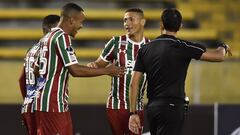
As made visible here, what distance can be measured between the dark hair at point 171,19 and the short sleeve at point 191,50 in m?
0.14

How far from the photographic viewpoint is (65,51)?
18.9 ft

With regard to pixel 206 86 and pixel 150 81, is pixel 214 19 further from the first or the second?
pixel 150 81

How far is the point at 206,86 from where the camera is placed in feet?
34.3

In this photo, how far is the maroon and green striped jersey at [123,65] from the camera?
6820mm

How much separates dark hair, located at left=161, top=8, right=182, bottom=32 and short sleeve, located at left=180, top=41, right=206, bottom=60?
0.46 feet

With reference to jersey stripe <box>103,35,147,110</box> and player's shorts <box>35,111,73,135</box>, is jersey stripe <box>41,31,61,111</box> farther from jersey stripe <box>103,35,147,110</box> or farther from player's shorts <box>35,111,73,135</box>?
jersey stripe <box>103,35,147,110</box>

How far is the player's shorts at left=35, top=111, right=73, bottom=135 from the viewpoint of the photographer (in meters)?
5.85

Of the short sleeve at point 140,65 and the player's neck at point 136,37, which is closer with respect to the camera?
the short sleeve at point 140,65

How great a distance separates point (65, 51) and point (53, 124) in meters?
0.62

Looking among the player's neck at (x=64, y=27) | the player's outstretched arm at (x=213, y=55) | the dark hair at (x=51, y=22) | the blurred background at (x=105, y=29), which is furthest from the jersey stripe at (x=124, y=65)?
the blurred background at (x=105, y=29)

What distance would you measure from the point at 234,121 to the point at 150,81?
2.89m

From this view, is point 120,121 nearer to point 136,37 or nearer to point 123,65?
point 123,65

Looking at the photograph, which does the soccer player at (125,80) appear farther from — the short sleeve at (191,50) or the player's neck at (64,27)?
the short sleeve at (191,50)

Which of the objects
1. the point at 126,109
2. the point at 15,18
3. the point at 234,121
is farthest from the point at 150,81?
the point at 15,18
